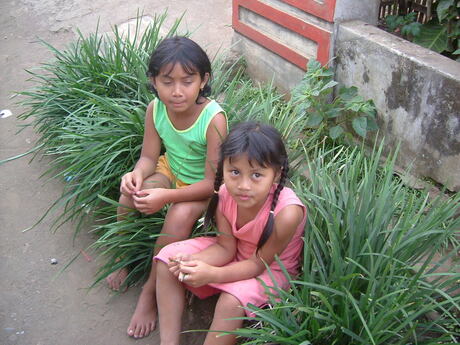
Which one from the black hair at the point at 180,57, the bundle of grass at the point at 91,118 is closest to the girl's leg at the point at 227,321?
the black hair at the point at 180,57

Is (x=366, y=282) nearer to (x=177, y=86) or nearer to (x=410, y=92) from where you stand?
(x=177, y=86)

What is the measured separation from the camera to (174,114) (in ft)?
8.26

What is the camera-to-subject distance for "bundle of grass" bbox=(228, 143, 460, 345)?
68.8 inches

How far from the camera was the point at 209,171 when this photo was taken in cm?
243

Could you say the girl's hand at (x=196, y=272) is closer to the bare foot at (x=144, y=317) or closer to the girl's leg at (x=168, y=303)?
the girl's leg at (x=168, y=303)

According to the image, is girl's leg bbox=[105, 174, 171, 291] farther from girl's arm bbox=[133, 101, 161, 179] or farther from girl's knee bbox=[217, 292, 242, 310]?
girl's knee bbox=[217, 292, 242, 310]

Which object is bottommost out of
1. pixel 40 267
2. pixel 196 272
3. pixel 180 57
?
pixel 40 267

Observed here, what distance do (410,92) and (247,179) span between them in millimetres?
1325

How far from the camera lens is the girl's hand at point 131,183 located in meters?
2.41

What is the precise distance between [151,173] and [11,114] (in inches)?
80.7

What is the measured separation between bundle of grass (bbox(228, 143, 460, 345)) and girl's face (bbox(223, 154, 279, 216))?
0.78 feet

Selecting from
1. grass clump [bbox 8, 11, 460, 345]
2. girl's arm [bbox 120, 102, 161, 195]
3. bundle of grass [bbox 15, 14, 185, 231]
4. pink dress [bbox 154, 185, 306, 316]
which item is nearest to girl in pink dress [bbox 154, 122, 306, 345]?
pink dress [bbox 154, 185, 306, 316]

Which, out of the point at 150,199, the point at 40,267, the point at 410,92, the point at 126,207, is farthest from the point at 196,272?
the point at 410,92

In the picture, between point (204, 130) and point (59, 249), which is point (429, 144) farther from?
point (59, 249)
